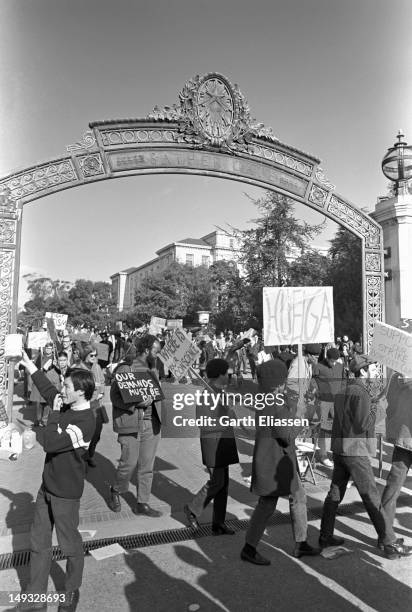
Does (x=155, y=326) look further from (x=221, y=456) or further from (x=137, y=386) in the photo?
(x=221, y=456)

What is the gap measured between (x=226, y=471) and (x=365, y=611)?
5.76 ft

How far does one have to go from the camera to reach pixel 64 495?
126 inches

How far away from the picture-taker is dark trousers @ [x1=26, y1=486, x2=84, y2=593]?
125 inches

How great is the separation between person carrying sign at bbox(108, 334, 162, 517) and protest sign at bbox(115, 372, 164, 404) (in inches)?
2.1

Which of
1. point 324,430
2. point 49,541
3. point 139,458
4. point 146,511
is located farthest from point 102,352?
point 49,541

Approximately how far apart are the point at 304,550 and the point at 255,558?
18.3 inches

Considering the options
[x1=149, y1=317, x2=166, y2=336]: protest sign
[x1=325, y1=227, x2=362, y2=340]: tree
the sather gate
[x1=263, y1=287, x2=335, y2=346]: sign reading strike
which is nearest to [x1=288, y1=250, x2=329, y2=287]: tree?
[x1=325, y1=227, x2=362, y2=340]: tree

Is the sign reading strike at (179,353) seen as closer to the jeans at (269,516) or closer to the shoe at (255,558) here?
the jeans at (269,516)

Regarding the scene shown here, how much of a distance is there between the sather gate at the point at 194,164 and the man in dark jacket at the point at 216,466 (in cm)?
449

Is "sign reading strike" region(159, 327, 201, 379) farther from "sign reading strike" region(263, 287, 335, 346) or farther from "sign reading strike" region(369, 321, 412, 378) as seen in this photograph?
"sign reading strike" region(369, 321, 412, 378)

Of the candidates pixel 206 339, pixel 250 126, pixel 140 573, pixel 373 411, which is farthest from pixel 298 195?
pixel 206 339

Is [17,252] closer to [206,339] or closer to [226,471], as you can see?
[226,471]

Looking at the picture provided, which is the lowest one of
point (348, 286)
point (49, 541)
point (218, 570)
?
point (218, 570)

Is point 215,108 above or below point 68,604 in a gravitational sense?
above
